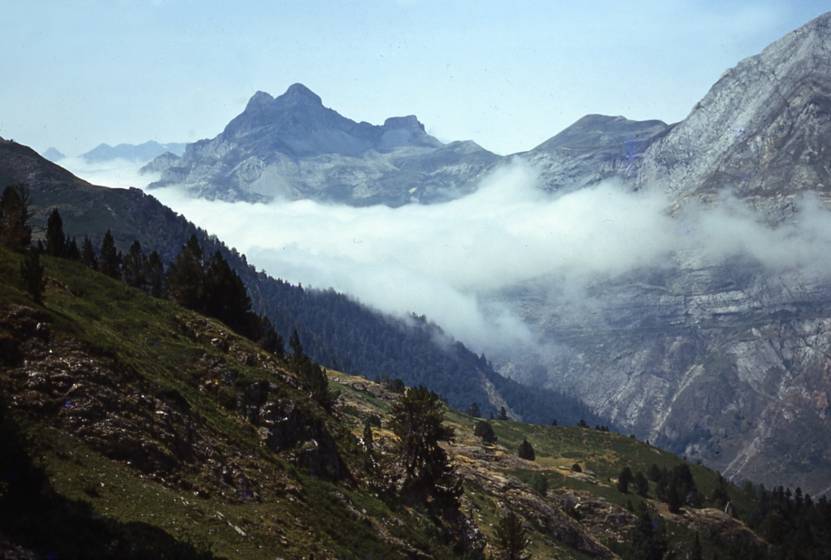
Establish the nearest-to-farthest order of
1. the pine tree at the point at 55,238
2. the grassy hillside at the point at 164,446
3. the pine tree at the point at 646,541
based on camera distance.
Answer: the grassy hillside at the point at 164,446 → the pine tree at the point at 55,238 → the pine tree at the point at 646,541

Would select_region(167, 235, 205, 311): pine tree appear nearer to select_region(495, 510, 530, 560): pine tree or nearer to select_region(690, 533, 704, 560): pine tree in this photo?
select_region(495, 510, 530, 560): pine tree

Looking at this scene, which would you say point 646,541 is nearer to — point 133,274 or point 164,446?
point 133,274

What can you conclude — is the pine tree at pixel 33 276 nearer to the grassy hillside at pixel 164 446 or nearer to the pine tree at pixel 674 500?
the grassy hillside at pixel 164 446

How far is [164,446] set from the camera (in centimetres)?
4209

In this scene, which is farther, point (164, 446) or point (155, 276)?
point (155, 276)

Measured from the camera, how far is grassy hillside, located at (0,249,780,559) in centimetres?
2950

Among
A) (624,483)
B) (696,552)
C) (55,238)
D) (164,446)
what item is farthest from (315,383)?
(624,483)

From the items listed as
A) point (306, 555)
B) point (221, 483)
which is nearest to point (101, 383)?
point (221, 483)

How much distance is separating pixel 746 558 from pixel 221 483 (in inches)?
6275

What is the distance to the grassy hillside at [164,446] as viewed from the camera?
96.8 feet

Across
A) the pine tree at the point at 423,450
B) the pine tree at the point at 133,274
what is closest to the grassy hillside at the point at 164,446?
the pine tree at the point at 423,450

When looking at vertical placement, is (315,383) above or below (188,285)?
below

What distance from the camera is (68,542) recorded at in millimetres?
→ 25391

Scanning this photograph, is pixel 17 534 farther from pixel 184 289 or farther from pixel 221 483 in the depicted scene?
pixel 184 289
